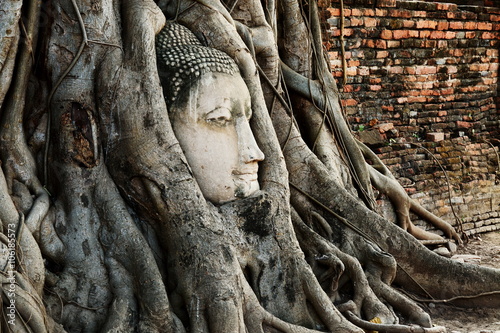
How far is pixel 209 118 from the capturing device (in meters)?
4.62

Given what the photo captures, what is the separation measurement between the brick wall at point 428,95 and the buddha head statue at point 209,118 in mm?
2461

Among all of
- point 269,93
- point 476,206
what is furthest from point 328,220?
point 476,206

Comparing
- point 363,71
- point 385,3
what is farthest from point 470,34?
point 363,71

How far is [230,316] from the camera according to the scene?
416 centimetres

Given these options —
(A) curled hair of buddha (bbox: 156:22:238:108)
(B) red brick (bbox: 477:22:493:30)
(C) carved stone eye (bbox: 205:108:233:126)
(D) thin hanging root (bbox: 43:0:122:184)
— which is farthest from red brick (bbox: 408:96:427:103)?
(D) thin hanging root (bbox: 43:0:122:184)

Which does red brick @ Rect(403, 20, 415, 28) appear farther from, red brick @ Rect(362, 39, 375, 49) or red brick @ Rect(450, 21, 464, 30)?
red brick @ Rect(450, 21, 464, 30)

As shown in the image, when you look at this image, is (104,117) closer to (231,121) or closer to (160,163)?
(160,163)

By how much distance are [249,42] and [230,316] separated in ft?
6.44

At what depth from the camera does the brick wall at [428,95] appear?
7.25m

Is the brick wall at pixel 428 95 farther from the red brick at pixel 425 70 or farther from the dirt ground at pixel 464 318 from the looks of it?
the dirt ground at pixel 464 318

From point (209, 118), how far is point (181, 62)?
35 cm

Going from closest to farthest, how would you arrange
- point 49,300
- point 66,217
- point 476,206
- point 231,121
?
1. point 49,300
2. point 66,217
3. point 231,121
4. point 476,206

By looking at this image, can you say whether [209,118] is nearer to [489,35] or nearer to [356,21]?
[356,21]

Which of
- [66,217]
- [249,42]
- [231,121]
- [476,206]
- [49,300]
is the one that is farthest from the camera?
[476,206]
